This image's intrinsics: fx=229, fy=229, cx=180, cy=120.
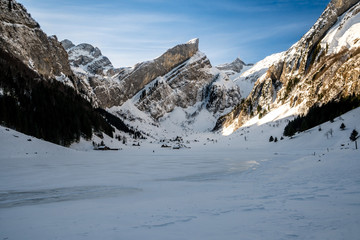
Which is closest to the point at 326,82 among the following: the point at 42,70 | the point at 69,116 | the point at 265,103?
the point at 265,103

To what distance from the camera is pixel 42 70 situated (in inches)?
4931

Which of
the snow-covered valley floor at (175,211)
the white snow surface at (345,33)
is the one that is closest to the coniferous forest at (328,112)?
the white snow surface at (345,33)

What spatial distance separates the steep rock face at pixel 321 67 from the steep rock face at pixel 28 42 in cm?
12142

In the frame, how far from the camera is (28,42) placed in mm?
125062

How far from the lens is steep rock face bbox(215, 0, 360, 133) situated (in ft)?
237

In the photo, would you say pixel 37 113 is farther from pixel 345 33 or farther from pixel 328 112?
pixel 345 33

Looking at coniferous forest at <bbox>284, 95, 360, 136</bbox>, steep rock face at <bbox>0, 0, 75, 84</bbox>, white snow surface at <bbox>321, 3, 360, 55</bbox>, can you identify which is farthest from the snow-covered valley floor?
steep rock face at <bbox>0, 0, 75, 84</bbox>

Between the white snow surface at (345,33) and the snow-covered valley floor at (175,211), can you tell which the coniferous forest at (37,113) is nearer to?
the snow-covered valley floor at (175,211)

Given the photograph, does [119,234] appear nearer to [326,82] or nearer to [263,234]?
[263,234]

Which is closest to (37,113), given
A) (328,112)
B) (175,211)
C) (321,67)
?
(175,211)

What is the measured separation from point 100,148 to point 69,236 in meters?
65.8

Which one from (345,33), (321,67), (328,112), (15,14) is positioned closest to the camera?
(328,112)

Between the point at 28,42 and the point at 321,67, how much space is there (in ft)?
474

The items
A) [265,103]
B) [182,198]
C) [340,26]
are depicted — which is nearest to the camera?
[182,198]
